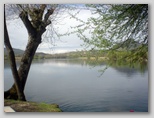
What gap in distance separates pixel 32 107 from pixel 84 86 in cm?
56

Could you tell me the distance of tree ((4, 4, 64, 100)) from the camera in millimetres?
2680

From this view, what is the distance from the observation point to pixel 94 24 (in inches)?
108

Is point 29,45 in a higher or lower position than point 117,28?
lower

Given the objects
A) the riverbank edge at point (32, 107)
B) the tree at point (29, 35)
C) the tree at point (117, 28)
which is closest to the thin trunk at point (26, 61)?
the tree at point (29, 35)

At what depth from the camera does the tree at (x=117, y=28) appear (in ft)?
8.94

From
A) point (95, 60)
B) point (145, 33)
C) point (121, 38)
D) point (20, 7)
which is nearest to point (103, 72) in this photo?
point (95, 60)

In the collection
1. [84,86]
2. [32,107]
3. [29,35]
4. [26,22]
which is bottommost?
[32,107]

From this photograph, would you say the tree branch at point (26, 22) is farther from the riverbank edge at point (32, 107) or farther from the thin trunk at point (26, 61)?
the riverbank edge at point (32, 107)

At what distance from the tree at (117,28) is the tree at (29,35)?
14.4 inches

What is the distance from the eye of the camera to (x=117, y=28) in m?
2.77

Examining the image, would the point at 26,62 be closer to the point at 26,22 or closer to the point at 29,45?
the point at 29,45

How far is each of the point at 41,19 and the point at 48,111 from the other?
3.09 ft

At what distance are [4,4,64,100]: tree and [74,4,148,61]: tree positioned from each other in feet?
1.20

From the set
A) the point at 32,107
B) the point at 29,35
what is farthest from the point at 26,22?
the point at 32,107
